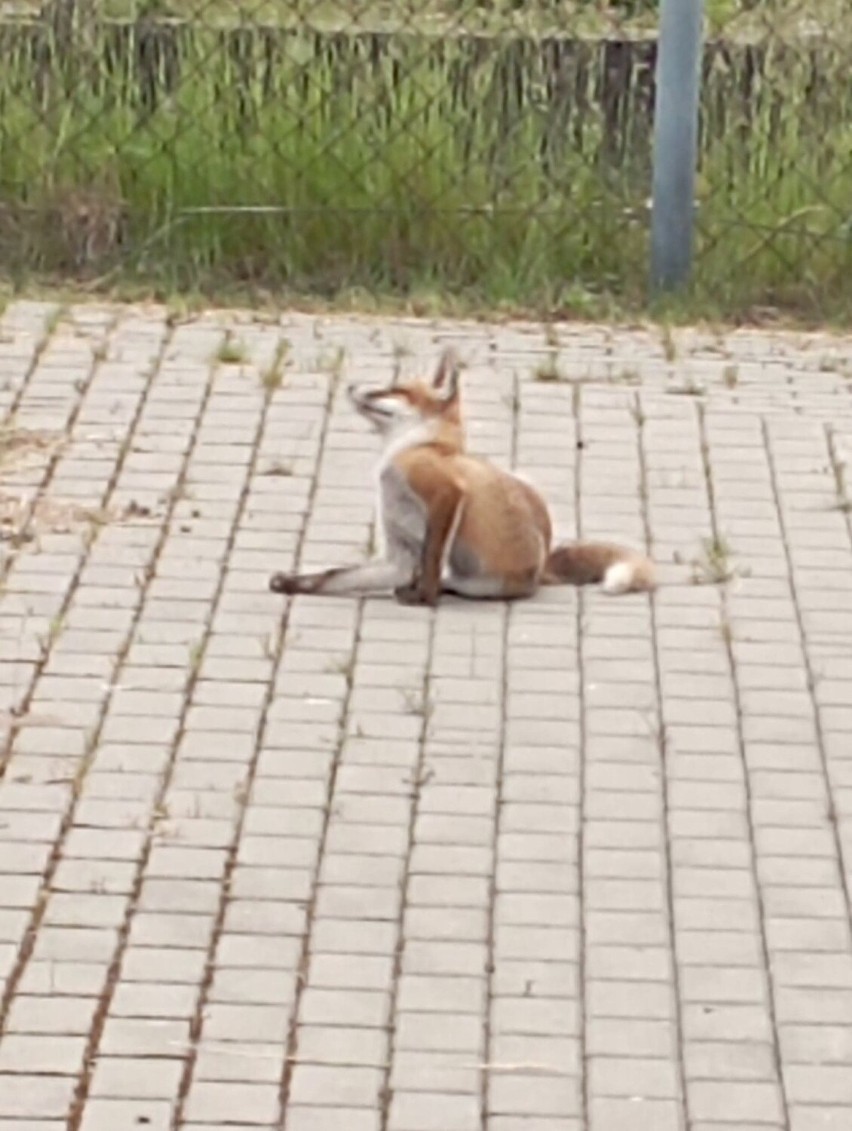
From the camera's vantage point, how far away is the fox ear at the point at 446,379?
285 inches

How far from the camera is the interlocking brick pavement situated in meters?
4.91

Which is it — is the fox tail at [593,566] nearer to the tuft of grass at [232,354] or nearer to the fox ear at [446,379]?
the fox ear at [446,379]

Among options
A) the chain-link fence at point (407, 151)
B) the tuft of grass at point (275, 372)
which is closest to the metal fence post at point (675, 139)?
the chain-link fence at point (407, 151)

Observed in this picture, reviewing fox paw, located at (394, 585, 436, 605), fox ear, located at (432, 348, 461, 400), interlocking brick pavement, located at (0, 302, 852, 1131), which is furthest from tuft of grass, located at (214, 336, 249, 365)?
fox paw, located at (394, 585, 436, 605)

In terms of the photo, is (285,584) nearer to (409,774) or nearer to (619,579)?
(619,579)

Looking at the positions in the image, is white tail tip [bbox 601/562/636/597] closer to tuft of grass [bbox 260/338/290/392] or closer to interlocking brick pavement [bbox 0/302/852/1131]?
interlocking brick pavement [bbox 0/302/852/1131]

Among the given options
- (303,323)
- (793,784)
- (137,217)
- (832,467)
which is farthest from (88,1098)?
(137,217)

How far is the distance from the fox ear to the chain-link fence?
248 centimetres

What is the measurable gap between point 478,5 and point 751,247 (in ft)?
4.19

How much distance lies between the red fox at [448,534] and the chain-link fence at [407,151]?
2.67m

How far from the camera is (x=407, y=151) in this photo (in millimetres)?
10094

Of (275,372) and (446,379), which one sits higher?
(446,379)

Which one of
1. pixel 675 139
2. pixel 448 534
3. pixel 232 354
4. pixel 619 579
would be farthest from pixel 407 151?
pixel 448 534

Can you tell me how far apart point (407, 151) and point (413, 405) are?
3035 mm
